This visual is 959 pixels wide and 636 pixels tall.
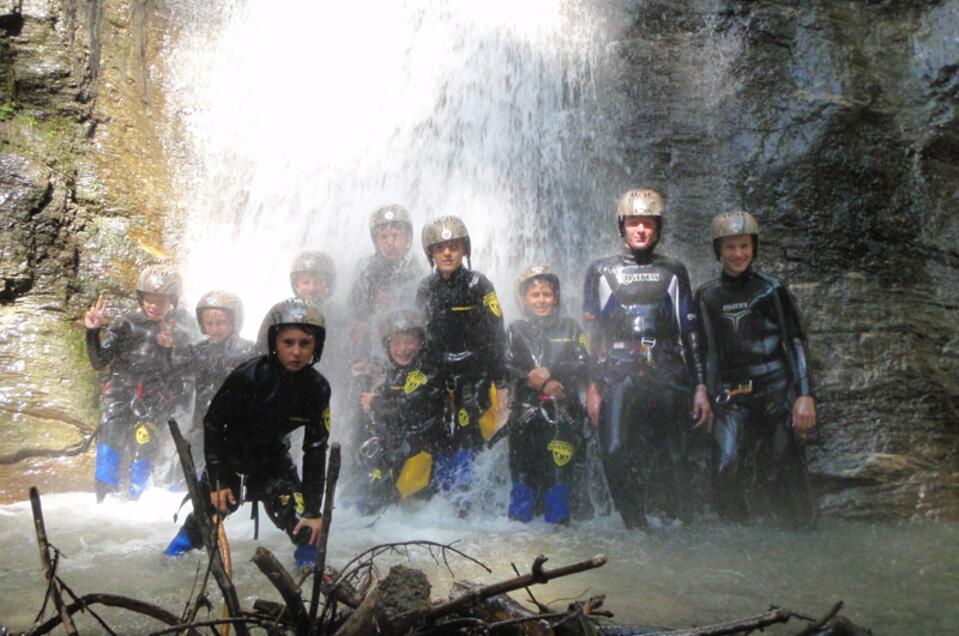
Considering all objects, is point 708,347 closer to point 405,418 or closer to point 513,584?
point 405,418

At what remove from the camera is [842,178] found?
6879 millimetres

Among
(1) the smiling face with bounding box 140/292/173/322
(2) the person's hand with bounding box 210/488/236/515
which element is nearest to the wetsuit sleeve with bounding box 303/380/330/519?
(2) the person's hand with bounding box 210/488/236/515

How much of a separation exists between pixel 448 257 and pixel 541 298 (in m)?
0.86

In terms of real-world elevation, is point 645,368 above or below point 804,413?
above

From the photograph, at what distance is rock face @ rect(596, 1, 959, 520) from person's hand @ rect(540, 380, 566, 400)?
7.62 feet

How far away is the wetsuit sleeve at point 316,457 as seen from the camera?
3.73m

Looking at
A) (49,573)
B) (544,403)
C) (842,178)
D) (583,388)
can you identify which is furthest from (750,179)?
(49,573)

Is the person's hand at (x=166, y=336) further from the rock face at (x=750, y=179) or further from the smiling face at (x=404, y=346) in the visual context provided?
the smiling face at (x=404, y=346)

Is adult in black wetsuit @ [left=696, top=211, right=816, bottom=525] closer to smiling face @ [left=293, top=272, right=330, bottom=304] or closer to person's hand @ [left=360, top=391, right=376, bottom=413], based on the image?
person's hand @ [left=360, top=391, right=376, bottom=413]

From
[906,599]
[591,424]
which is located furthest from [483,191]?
[906,599]

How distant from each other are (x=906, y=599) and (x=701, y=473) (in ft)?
7.42

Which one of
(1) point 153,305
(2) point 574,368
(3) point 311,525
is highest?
(1) point 153,305

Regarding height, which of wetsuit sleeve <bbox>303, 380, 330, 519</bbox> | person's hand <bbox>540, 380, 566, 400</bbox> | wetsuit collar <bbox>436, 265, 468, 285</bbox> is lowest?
wetsuit sleeve <bbox>303, 380, 330, 519</bbox>

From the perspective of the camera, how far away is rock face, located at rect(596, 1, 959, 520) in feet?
19.3
